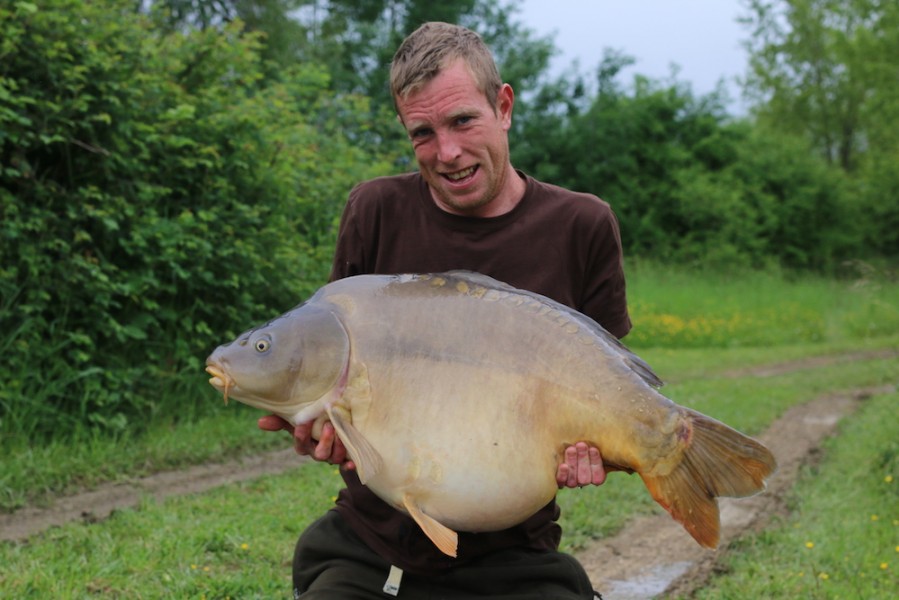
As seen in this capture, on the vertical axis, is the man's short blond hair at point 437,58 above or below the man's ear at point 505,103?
above

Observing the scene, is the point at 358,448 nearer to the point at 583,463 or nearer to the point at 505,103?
the point at 583,463

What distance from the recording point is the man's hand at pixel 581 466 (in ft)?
7.22

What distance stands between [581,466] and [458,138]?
36.7 inches

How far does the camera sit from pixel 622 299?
2.78m

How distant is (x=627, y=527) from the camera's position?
5.30 metres

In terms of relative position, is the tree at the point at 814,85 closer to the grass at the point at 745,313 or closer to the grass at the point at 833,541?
the grass at the point at 745,313

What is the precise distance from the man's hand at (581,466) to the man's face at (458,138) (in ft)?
2.52

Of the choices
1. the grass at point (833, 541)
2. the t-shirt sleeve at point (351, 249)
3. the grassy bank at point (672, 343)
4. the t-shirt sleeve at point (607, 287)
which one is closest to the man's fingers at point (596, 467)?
the t-shirt sleeve at point (607, 287)

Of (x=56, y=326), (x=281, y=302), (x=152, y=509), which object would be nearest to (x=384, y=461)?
→ (x=152, y=509)

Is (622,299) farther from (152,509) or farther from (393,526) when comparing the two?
(152,509)

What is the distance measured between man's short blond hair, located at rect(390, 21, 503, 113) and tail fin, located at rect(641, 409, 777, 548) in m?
1.07

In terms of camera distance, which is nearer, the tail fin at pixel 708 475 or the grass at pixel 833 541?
the tail fin at pixel 708 475

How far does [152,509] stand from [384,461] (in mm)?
3257

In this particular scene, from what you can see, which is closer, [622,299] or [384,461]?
[384,461]
